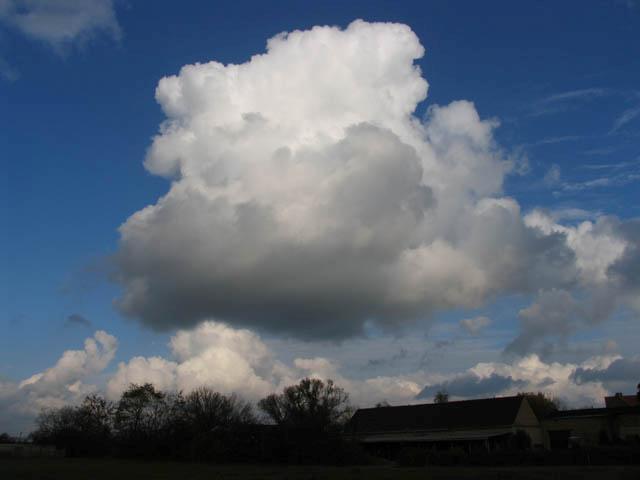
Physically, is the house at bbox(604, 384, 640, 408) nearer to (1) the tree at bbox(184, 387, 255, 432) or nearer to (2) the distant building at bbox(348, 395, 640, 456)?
(2) the distant building at bbox(348, 395, 640, 456)

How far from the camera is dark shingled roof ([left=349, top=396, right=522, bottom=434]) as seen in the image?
2714 inches

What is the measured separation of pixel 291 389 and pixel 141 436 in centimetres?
1915

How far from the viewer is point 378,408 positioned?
272 feet

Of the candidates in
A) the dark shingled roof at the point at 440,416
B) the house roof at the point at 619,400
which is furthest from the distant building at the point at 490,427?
the house roof at the point at 619,400

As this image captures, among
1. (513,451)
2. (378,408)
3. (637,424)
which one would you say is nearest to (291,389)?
(378,408)

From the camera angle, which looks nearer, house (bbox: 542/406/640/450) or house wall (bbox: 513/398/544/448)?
house (bbox: 542/406/640/450)

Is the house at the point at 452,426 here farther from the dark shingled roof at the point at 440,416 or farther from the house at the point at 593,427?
the house at the point at 593,427

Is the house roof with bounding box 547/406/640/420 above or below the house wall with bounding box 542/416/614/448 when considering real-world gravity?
above

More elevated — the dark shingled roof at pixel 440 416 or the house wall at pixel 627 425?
the dark shingled roof at pixel 440 416

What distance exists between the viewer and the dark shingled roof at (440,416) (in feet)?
226

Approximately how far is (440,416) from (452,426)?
318cm

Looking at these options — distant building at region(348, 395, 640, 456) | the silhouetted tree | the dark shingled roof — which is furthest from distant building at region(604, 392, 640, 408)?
the silhouetted tree

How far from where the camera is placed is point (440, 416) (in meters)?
73.8

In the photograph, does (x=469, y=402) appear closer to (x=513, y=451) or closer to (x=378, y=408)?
(x=378, y=408)
